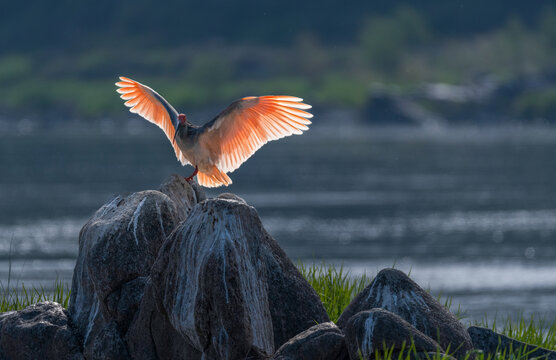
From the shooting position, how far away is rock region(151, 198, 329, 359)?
27.0 feet

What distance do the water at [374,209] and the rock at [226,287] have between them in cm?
436

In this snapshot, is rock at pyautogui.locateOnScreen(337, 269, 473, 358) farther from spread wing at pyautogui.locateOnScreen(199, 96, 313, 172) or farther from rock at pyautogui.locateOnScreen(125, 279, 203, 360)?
spread wing at pyautogui.locateOnScreen(199, 96, 313, 172)

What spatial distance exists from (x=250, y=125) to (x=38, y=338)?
3054mm

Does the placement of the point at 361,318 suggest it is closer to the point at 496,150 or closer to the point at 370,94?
the point at 496,150

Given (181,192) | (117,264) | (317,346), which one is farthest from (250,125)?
(317,346)

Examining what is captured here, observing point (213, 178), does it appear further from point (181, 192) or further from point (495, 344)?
point (495, 344)

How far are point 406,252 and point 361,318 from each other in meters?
30.2

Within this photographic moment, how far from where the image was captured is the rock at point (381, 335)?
7.83m

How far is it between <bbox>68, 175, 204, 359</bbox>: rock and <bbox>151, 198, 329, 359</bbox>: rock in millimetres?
505

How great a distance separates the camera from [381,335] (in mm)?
7828

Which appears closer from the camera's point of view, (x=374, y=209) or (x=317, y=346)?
(x=317, y=346)

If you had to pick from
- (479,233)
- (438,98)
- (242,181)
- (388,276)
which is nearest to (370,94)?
(438,98)

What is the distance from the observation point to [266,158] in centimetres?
10012

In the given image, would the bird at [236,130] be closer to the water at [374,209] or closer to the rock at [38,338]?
the rock at [38,338]
